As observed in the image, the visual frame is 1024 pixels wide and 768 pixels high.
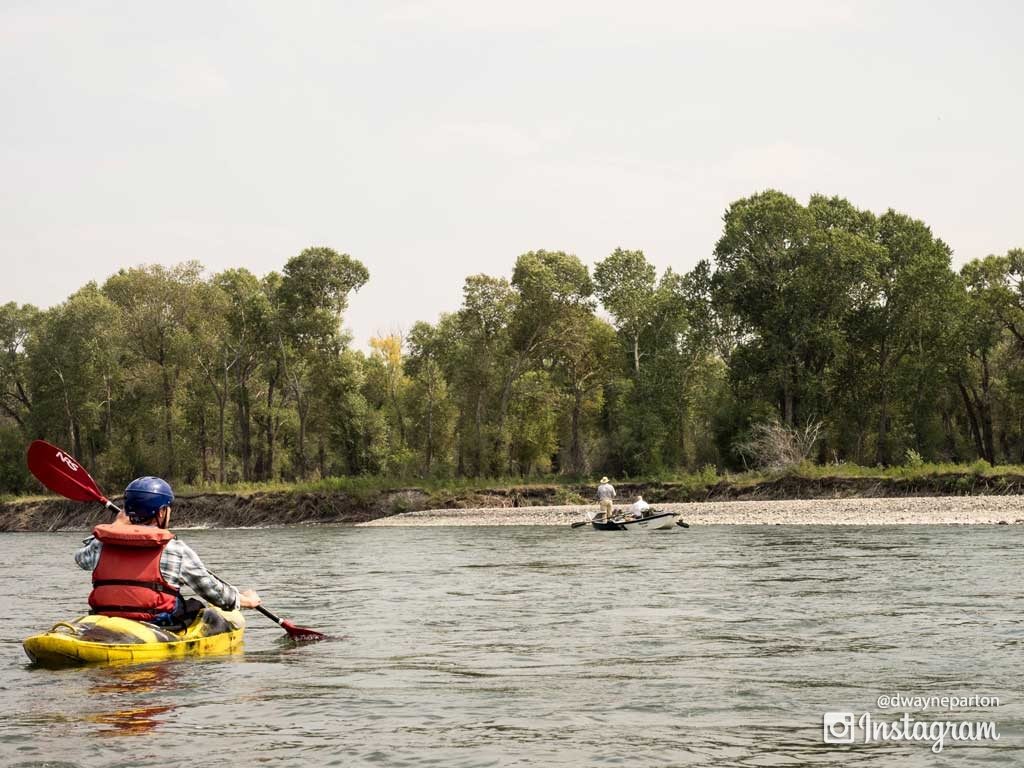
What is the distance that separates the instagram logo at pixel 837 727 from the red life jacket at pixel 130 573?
697 cm

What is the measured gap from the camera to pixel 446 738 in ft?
31.6

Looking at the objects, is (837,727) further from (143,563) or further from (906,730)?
(143,563)

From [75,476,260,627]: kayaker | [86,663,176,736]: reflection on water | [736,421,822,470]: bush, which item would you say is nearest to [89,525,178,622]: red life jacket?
[75,476,260,627]: kayaker

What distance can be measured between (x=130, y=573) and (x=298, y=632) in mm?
3315

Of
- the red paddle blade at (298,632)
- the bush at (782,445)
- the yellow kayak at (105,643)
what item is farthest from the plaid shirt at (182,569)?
the bush at (782,445)

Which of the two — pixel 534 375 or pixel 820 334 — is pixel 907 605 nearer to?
pixel 820 334

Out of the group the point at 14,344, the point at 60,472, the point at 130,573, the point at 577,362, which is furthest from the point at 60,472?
the point at 14,344

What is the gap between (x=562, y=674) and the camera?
12.7 m

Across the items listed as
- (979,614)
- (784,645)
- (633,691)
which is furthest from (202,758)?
(979,614)

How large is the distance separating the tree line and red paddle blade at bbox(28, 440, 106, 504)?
46198 millimetres

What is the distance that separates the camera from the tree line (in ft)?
206

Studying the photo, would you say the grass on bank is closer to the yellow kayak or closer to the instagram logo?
the yellow kayak

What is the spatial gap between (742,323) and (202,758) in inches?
2335

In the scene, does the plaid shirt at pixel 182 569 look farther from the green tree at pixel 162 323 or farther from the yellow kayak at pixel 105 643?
the green tree at pixel 162 323
